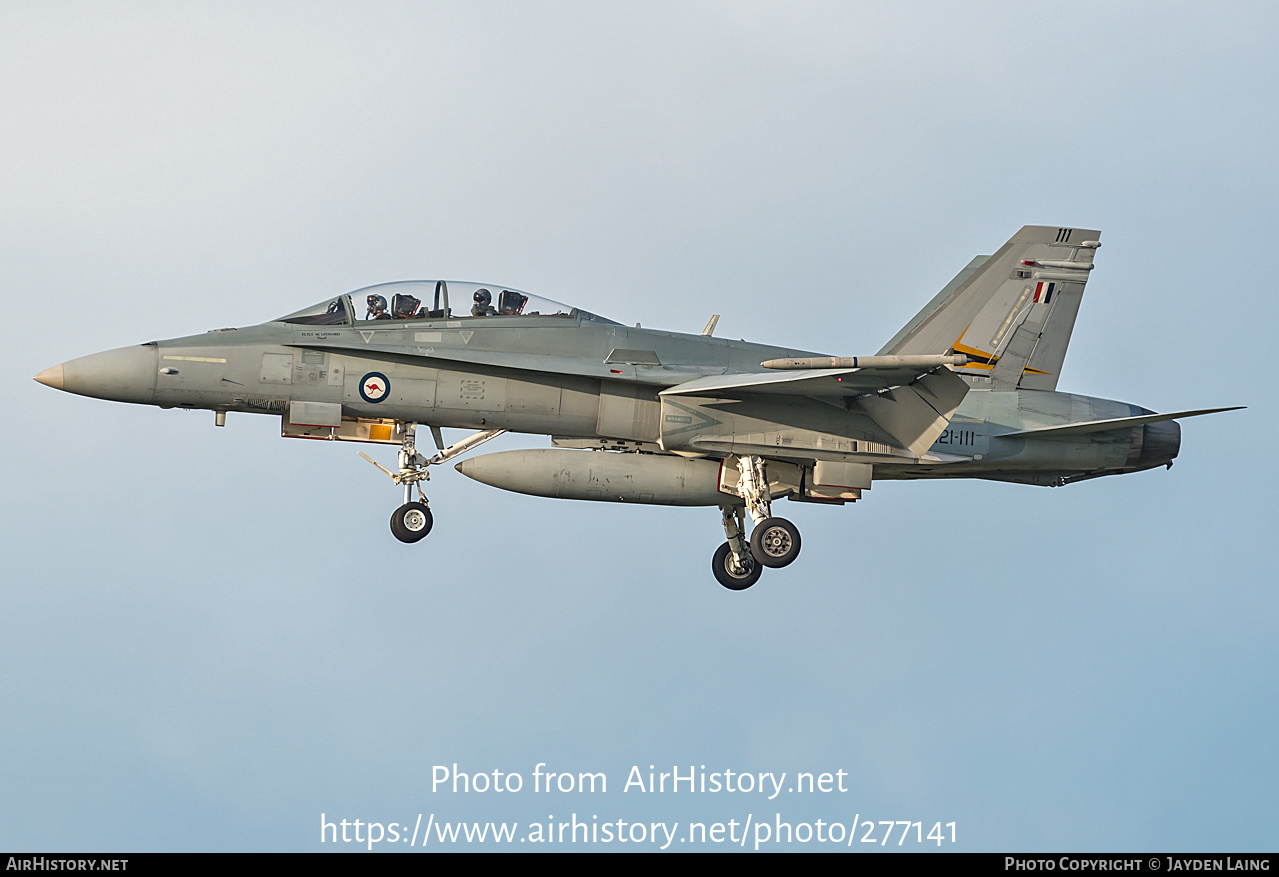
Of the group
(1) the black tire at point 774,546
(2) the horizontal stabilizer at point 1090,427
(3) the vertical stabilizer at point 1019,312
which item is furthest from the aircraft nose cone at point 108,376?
(2) the horizontal stabilizer at point 1090,427

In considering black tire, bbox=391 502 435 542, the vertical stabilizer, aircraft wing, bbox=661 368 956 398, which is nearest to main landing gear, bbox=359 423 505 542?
black tire, bbox=391 502 435 542

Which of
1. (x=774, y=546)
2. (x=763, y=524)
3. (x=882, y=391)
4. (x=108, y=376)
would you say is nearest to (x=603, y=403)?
(x=763, y=524)

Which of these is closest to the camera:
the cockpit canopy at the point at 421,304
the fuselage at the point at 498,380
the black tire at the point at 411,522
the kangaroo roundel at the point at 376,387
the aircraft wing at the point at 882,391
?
the aircraft wing at the point at 882,391

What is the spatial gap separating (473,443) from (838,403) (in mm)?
4456

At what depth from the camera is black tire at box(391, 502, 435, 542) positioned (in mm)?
17672

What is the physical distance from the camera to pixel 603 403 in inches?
691

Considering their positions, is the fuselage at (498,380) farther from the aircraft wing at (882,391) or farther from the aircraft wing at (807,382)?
the aircraft wing at (807,382)

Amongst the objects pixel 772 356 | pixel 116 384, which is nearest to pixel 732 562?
pixel 772 356

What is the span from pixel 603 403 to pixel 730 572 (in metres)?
3.68

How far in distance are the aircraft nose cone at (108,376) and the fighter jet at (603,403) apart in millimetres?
20

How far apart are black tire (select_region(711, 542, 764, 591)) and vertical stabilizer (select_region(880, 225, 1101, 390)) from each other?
3.47 meters

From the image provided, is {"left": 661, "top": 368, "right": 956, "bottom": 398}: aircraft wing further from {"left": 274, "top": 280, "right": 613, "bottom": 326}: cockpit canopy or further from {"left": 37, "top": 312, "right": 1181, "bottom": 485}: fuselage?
{"left": 274, "top": 280, "right": 613, "bottom": 326}: cockpit canopy

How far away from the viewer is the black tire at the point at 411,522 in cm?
1767

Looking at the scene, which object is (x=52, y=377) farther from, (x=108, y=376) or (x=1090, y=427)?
(x=1090, y=427)
